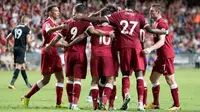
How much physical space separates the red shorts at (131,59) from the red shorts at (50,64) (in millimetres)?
1836

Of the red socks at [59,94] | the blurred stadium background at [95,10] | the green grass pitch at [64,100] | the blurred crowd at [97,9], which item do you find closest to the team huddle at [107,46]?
the red socks at [59,94]

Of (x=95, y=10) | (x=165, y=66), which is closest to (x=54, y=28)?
(x=165, y=66)

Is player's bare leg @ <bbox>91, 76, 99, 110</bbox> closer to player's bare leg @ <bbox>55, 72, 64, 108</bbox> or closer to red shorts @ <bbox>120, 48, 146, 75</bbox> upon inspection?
red shorts @ <bbox>120, 48, 146, 75</bbox>

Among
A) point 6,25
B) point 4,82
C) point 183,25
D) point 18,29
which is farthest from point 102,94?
point 183,25

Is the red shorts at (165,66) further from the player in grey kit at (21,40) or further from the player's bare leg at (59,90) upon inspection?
the player in grey kit at (21,40)

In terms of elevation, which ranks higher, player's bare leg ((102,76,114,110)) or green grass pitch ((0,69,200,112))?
player's bare leg ((102,76,114,110))

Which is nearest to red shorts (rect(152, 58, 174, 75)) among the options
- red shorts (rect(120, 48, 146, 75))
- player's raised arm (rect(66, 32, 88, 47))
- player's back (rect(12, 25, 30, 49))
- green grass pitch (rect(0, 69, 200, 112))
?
green grass pitch (rect(0, 69, 200, 112))

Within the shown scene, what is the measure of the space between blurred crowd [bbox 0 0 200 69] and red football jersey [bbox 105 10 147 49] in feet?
66.8

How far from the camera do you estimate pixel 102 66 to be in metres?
14.0

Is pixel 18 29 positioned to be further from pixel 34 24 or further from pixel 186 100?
pixel 34 24

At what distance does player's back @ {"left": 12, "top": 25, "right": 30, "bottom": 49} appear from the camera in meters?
22.0

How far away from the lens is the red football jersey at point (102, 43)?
1402cm

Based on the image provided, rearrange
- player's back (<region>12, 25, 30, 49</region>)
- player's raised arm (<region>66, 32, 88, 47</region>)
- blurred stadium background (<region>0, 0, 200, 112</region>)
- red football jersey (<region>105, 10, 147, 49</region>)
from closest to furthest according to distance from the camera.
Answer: red football jersey (<region>105, 10, 147, 49</region>)
player's raised arm (<region>66, 32, 88, 47</region>)
player's back (<region>12, 25, 30, 49</region>)
blurred stadium background (<region>0, 0, 200, 112</region>)

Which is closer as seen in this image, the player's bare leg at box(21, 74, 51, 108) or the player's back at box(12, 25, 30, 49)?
the player's bare leg at box(21, 74, 51, 108)
